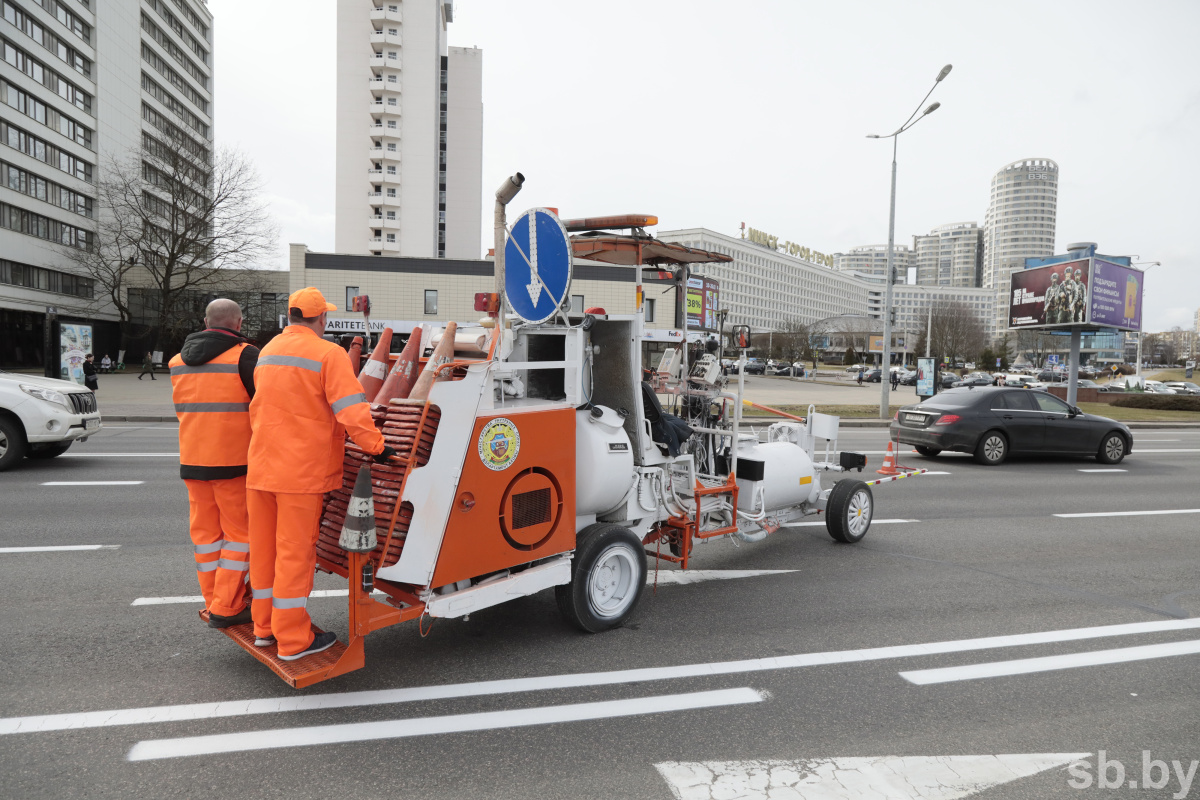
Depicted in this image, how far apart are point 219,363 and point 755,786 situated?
11.1 feet

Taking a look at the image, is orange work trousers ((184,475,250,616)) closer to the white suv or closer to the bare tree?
the white suv

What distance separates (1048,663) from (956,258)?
216159 mm

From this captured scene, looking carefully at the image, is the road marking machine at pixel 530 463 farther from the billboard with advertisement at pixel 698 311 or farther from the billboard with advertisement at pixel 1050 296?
the billboard with advertisement at pixel 1050 296

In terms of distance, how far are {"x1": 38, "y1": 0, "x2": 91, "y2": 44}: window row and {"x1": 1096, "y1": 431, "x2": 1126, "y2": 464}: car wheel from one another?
63847 mm

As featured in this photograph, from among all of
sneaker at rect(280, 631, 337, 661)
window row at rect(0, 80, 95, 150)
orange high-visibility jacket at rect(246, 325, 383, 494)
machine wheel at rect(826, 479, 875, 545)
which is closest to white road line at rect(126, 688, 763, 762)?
sneaker at rect(280, 631, 337, 661)

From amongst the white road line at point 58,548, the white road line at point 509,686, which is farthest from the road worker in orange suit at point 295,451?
the white road line at point 58,548

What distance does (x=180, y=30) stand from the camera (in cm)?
6925

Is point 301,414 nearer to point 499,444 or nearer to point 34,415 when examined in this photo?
point 499,444

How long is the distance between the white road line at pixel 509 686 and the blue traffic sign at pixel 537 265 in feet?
6.72

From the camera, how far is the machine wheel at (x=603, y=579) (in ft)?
14.2

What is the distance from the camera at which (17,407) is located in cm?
943

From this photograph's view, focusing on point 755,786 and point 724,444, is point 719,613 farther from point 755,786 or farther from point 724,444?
point 755,786

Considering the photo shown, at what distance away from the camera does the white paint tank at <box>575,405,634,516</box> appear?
442 cm

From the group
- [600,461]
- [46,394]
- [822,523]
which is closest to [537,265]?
[600,461]
